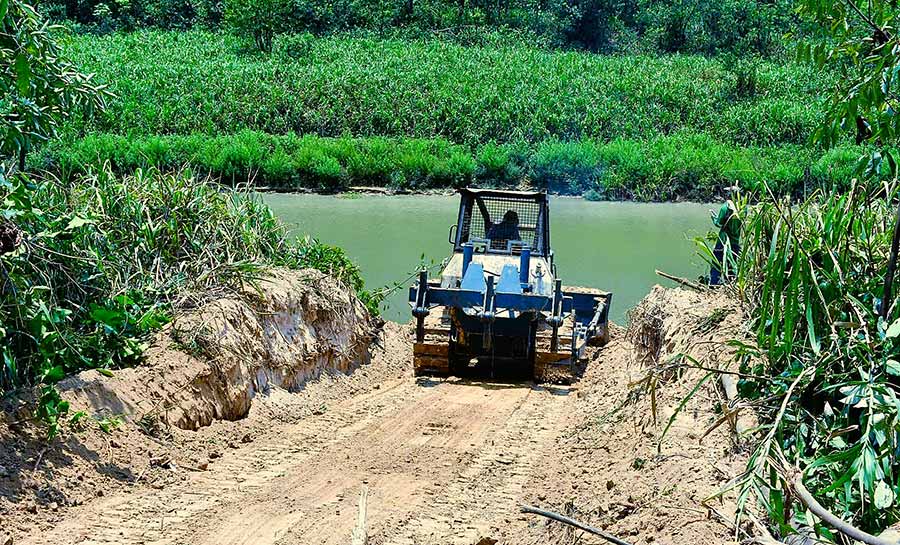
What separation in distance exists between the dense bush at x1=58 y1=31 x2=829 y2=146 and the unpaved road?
23.7m

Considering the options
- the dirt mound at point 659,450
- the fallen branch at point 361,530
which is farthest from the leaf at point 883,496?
the fallen branch at point 361,530

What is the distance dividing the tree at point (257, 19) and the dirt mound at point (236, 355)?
3455cm

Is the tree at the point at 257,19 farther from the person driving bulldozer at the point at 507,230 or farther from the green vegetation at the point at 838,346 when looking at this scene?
the green vegetation at the point at 838,346

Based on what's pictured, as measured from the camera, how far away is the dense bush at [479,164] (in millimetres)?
29516

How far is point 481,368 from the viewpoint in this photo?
48.2 ft

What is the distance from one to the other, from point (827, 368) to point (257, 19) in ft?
144


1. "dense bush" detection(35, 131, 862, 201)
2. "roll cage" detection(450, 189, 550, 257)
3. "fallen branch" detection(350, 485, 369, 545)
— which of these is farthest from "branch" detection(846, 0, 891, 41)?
"dense bush" detection(35, 131, 862, 201)

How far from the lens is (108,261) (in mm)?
10352

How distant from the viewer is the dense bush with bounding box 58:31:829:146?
36.8 m

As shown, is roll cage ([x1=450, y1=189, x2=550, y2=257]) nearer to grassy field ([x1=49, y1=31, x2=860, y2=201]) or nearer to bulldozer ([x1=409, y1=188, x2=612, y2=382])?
bulldozer ([x1=409, y1=188, x2=612, y2=382])

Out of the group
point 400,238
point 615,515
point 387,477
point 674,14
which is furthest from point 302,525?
point 674,14

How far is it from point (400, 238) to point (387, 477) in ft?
48.9

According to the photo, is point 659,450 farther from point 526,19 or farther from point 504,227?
point 526,19

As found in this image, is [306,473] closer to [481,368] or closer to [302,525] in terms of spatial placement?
[302,525]
